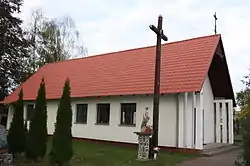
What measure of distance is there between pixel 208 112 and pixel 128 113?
15.1 ft

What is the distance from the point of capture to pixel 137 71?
2106 cm

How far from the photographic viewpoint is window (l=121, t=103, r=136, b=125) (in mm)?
19698

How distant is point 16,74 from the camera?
3241cm

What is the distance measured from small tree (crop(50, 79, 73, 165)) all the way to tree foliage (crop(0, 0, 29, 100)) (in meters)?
21.3

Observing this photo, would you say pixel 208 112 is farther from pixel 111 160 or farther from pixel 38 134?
pixel 38 134

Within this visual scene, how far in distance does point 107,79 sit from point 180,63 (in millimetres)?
5320

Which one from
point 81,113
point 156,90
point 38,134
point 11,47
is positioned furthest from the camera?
point 11,47

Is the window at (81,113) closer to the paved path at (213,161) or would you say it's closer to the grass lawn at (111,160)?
the grass lawn at (111,160)

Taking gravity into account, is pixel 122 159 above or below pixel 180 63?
below

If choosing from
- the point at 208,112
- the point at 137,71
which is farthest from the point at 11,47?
the point at 208,112

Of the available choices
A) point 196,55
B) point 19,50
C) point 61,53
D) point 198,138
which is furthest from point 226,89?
point 61,53

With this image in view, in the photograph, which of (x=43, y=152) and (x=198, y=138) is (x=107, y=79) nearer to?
(x=198, y=138)

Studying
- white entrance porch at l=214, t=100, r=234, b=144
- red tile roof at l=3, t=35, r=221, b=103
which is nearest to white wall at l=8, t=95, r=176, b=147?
red tile roof at l=3, t=35, r=221, b=103

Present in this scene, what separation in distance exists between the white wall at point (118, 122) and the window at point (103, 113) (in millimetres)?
266
